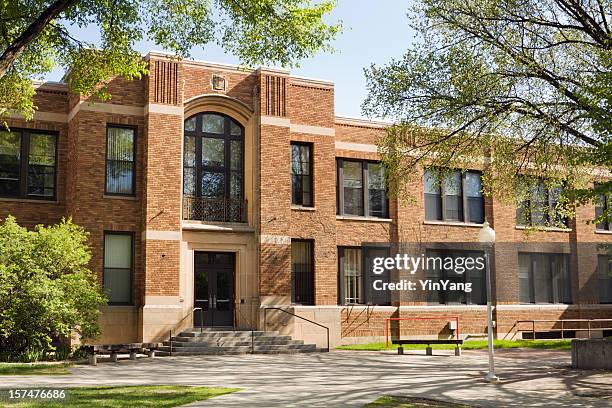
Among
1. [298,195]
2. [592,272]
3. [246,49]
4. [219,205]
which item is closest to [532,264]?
[592,272]

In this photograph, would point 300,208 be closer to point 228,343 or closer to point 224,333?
point 224,333

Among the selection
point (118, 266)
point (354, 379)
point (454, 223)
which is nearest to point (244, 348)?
point (118, 266)

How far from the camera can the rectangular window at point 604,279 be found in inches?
1405

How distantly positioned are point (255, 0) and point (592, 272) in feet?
82.6

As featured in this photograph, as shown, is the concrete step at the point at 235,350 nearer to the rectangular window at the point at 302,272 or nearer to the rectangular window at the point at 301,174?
the rectangular window at the point at 302,272

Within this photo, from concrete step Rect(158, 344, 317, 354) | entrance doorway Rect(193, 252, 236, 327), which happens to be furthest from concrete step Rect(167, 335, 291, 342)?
entrance doorway Rect(193, 252, 236, 327)

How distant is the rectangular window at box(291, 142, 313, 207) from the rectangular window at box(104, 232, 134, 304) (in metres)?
6.52

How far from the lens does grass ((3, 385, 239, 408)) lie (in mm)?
12008

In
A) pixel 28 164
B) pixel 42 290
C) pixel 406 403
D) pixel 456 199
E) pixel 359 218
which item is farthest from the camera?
pixel 456 199

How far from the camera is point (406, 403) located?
1343 cm

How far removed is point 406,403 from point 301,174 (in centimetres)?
1607

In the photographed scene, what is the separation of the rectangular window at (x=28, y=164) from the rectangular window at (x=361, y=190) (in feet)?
36.0

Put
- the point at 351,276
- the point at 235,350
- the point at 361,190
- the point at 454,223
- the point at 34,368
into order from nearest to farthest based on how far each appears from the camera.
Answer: the point at 34,368 → the point at 235,350 → the point at 351,276 → the point at 361,190 → the point at 454,223

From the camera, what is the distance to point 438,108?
20.7m
